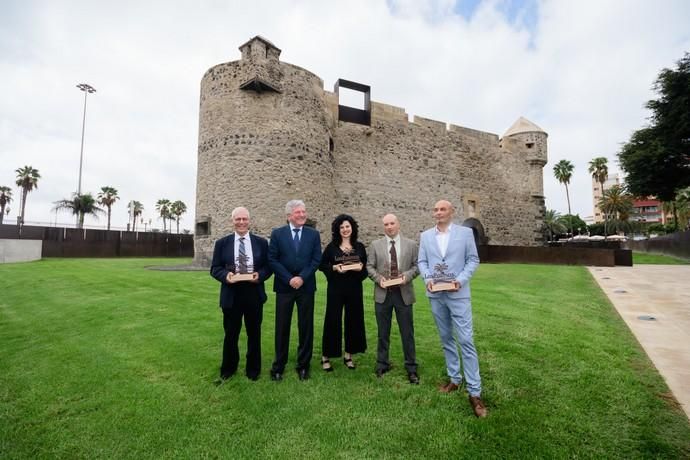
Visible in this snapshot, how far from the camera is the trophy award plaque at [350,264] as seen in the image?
12.5 ft

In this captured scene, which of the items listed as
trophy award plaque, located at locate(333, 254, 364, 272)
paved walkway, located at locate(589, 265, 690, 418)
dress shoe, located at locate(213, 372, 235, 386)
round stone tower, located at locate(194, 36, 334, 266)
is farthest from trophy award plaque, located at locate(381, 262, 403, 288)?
round stone tower, located at locate(194, 36, 334, 266)

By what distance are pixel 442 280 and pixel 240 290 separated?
2.04m

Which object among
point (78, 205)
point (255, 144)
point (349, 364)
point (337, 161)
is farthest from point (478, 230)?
point (78, 205)

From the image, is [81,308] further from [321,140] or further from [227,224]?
[321,140]

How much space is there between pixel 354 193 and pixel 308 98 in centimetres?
501

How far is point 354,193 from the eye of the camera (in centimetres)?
1784

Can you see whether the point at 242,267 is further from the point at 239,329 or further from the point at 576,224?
the point at 576,224

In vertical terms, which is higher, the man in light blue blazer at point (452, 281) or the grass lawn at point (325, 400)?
the man in light blue blazer at point (452, 281)

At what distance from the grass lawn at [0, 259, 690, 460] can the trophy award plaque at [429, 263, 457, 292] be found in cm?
96

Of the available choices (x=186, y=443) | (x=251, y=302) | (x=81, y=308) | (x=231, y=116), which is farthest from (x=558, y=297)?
(x=231, y=116)

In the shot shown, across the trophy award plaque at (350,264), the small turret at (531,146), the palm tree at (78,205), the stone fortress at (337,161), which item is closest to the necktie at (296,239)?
the trophy award plaque at (350,264)

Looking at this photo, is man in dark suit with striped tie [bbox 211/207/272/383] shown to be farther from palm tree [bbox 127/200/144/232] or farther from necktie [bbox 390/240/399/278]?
palm tree [bbox 127/200/144/232]

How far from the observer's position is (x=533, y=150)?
2430 centimetres

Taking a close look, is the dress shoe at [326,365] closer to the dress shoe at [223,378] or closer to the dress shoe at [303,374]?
the dress shoe at [303,374]
